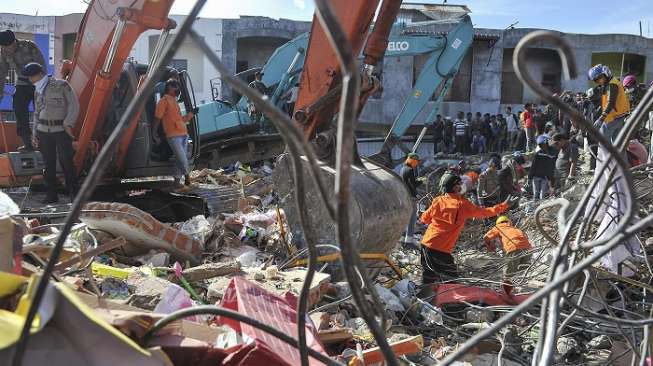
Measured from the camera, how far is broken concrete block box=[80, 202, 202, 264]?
488 cm

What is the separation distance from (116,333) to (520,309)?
3.30 feet

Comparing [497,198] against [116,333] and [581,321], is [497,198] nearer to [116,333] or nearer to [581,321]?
[581,321]

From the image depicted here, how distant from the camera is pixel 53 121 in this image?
677 cm

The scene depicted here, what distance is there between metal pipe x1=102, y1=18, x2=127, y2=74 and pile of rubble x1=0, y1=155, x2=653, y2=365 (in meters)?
2.05

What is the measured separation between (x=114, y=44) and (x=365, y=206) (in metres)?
3.50

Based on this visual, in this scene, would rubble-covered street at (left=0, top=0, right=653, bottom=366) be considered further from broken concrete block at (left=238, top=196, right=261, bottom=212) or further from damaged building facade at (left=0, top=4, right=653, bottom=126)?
damaged building facade at (left=0, top=4, right=653, bottom=126)

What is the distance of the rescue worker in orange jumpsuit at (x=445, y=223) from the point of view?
596 centimetres

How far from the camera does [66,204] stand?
22.1 ft

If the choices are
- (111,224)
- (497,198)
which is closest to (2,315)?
(111,224)

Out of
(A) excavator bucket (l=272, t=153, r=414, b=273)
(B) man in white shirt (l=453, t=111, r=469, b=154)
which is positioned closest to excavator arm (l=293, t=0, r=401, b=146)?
(A) excavator bucket (l=272, t=153, r=414, b=273)

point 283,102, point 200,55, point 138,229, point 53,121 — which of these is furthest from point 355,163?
point 200,55

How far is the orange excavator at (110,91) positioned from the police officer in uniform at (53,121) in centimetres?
17

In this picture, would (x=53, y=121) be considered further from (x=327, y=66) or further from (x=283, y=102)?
(x=283, y=102)

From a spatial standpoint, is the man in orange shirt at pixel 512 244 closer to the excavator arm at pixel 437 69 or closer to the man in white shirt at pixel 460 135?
the excavator arm at pixel 437 69
